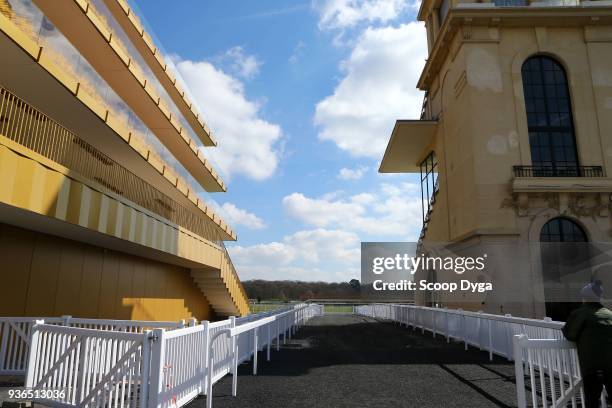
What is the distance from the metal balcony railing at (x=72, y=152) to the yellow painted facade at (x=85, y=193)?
44 mm

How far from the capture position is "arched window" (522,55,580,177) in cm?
1962

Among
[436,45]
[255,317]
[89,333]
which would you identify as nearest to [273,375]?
[255,317]

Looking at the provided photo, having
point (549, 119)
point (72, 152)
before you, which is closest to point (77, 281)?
point (72, 152)

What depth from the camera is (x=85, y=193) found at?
11.4 m

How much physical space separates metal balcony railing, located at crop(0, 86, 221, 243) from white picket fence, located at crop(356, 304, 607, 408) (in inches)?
425

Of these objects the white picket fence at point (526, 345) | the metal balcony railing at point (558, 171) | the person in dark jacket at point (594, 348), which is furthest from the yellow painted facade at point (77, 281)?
the metal balcony railing at point (558, 171)

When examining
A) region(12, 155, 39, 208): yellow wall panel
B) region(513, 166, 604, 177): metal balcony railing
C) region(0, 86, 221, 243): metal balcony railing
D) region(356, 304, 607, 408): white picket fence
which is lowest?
region(356, 304, 607, 408): white picket fence

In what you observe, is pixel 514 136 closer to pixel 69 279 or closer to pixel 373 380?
pixel 373 380

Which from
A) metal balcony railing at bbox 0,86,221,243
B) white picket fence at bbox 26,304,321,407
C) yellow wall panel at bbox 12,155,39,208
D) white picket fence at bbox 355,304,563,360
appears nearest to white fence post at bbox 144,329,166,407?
white picket fence at bbox 26,304,321,407

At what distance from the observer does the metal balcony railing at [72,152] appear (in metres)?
10.7

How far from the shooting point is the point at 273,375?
8.35 metres

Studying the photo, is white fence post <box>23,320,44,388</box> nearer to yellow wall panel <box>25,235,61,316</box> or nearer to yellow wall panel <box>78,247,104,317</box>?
yellow wall panel <box>25,235,61,316</box>

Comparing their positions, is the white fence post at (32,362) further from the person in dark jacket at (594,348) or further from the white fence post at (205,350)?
the person in dark jacket at (594,348)

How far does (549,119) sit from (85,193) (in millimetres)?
20747
